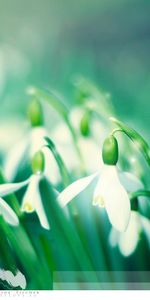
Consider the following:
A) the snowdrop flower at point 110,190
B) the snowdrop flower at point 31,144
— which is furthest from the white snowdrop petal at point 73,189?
the snowdrop flower at point 31,144

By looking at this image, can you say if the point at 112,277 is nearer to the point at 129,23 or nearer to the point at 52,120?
the point at 52,120

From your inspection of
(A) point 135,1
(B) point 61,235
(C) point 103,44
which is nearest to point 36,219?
(B) point 61,235

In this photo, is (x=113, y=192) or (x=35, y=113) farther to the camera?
(x=35, y=113)

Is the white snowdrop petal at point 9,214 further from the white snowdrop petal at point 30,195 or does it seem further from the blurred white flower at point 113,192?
the blurred white flower at point 113,192

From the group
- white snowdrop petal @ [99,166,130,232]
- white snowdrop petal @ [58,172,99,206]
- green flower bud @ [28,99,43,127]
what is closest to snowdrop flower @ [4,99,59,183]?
green flower bud @ [28,99,43,127]

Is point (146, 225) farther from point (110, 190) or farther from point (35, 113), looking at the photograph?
point (35, 113)

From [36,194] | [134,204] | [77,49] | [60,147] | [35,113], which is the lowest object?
[134,204]

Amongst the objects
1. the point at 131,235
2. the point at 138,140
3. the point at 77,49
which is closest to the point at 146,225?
the point at 131,235
